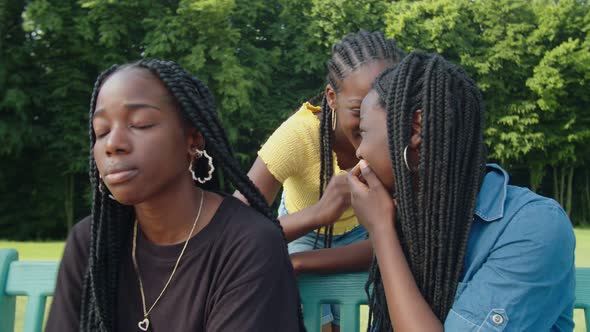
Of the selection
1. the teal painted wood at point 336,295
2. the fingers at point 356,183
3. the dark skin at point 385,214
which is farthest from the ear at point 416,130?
the teal painted wood at point 336,295

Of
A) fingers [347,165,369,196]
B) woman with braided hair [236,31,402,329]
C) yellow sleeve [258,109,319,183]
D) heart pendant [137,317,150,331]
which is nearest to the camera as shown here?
heart pendant [137,317,150,331]

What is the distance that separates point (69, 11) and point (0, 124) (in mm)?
4087

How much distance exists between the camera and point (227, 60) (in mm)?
19812

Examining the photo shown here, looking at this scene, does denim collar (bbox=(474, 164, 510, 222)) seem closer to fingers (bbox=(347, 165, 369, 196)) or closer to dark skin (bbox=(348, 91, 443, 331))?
dark skin (bbox=(348, 91, 443, 331))

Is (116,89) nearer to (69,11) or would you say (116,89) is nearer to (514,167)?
(69,11)

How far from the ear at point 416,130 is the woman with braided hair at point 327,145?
0.75 m

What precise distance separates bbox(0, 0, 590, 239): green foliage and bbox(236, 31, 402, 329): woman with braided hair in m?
16.5

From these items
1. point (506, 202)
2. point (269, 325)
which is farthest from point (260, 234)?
point (506, 202)

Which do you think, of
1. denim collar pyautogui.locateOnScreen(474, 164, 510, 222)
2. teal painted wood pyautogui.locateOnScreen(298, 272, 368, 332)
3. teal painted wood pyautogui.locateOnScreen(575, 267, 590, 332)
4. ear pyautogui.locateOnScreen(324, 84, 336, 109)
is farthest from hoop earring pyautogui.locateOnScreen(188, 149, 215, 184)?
teal painted wood pyautogui.locateOnScreen(575, 267, 590, 332)

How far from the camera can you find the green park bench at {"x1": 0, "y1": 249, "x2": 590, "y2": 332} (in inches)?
96.3

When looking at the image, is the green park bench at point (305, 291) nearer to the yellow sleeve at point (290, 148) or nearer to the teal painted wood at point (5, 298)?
the teal painted wood at point (5, 298)

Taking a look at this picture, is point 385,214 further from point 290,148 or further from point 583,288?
point 290,148

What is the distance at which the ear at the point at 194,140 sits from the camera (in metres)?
2.09

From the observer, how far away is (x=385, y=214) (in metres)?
2.10
